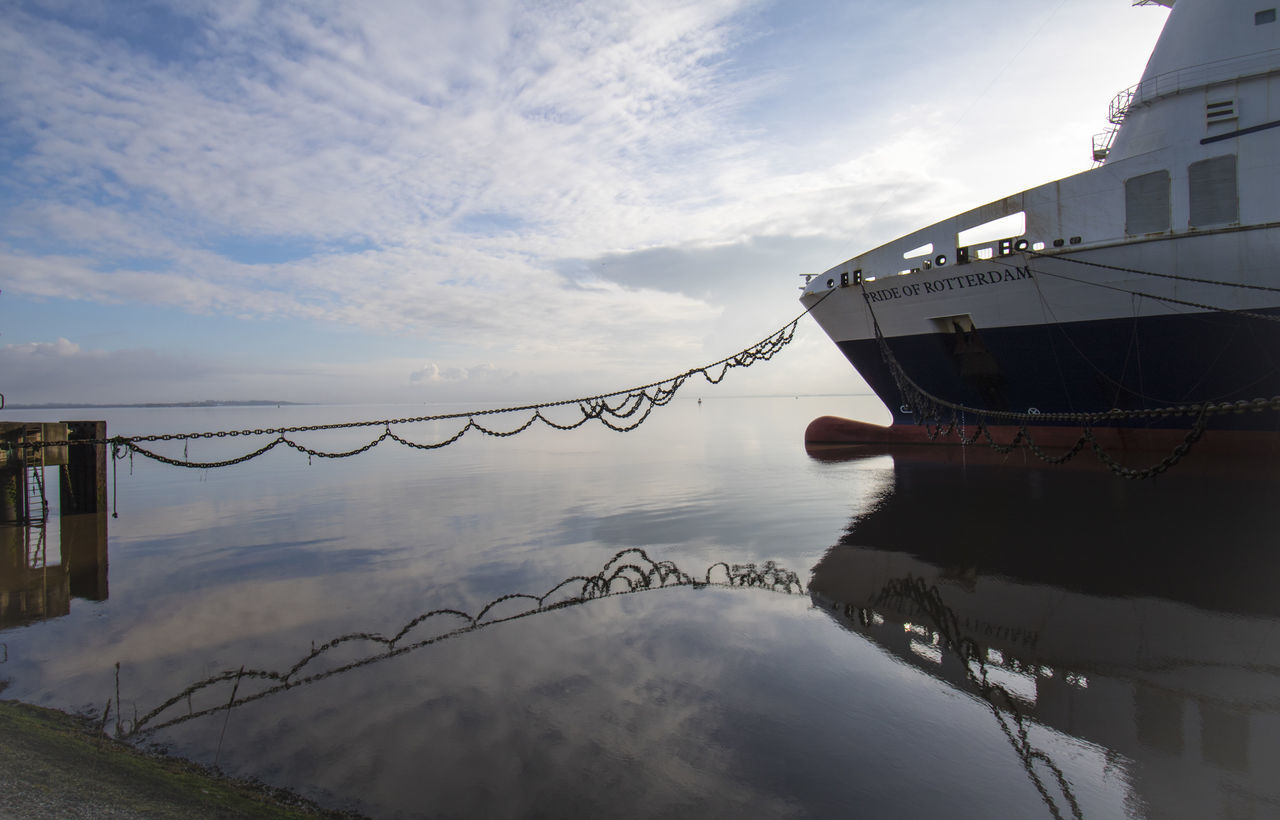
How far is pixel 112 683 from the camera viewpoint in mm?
6352

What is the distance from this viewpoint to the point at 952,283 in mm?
18438

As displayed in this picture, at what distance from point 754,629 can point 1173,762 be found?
3826 mm

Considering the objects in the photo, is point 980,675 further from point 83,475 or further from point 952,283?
point 83,475

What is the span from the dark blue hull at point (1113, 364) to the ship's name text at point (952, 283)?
53.9 inches

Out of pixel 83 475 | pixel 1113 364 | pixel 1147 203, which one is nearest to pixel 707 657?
pixel 1113 364

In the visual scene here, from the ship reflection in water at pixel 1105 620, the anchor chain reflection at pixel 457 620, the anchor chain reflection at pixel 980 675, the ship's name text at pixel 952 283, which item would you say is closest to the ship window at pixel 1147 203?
the ship's name text at pixel 952 283

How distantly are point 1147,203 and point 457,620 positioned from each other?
18.6 meters

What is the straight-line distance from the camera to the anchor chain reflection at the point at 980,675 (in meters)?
4.53

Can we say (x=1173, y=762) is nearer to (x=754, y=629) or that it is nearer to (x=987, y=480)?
(x=754, y=629)

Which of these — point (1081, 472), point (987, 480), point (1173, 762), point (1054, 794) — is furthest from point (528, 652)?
point (1081, 472)

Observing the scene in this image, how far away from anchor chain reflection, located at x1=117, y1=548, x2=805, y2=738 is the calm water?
0.05 m

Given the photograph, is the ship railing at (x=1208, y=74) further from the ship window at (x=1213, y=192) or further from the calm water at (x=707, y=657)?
the calm water at (x=707, y=657)

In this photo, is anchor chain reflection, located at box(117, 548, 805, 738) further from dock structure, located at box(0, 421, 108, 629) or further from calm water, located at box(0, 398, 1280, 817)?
dock structure, located at box(0, 421, 108, 629)

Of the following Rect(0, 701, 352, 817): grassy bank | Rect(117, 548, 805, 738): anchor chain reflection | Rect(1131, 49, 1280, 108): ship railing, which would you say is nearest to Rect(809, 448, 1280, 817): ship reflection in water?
Rect(117, 548, 805, 738): anchor chain reflection
